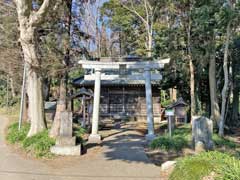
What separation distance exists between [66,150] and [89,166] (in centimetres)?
193

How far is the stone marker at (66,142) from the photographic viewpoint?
11961 mm

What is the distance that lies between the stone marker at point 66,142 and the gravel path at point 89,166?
1.38ft

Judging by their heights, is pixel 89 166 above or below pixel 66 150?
below

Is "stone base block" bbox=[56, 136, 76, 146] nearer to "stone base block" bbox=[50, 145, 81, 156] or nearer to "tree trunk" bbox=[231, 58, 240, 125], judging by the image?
"stone base block" bbox=[50, 145, 81, 156]

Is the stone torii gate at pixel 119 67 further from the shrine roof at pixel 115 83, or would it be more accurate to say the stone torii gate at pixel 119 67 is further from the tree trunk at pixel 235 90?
the shrine roof at pixel 115 83

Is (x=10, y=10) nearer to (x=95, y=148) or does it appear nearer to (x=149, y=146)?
(x=95, y=148)

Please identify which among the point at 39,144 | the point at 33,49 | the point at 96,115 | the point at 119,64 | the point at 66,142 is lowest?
the point at 39,144

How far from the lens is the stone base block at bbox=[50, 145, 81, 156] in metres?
11.9

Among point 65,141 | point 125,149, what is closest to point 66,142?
point 65,141

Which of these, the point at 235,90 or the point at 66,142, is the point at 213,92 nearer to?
the point at 235,90

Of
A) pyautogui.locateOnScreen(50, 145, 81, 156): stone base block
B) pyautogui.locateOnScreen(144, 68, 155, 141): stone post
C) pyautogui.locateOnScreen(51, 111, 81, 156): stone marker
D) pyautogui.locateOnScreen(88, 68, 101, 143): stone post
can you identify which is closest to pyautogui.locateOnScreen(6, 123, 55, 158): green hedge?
pyautogui.locateOnScreen(50, 145, 81, 156): stone base block

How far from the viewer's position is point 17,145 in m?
14.6

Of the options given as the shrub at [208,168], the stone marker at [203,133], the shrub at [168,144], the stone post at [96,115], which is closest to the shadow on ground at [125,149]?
the stone post at [96,115]

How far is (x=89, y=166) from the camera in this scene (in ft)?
33.9
